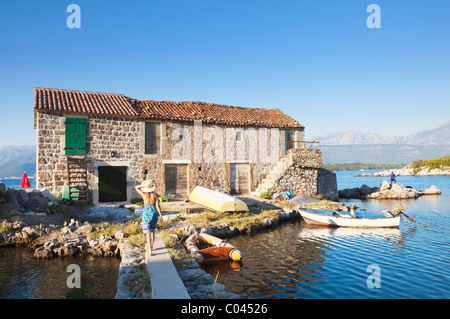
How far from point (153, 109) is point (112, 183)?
5632mm

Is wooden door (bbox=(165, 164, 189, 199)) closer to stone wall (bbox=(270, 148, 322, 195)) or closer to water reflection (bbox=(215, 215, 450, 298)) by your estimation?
stone wall (bbox=(270, 148, 322, 195))

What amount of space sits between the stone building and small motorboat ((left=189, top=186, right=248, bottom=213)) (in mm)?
3536

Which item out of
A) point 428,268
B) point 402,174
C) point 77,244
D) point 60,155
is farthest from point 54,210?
point 402,174

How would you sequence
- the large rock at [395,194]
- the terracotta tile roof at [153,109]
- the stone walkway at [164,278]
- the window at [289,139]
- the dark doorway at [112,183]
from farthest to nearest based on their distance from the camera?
the large rock at [395,194] → the window at [289,139] → the dark doorway at [112,183] → the terracotta tile roof at [153,109] → the stone walkway at [164,278]

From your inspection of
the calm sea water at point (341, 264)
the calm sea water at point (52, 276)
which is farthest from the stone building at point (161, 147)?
the calm sea water at point (341, 264)

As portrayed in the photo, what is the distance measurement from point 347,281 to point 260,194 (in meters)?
14.0

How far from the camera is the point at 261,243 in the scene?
41.5ft

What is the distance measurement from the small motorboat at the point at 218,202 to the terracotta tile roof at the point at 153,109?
19.6 ft

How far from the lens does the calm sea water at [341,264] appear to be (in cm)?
768

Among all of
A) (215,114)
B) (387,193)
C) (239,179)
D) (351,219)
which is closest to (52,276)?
(351,219)

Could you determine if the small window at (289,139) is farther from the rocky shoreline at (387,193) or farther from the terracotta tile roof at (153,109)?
the rocky shoreline at (387,193)

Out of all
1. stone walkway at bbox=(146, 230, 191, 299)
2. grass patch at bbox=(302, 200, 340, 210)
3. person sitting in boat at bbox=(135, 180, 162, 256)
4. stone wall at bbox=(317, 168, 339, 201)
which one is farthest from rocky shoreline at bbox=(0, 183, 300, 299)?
stone wall at bbox=(317, 168, 339, 201)

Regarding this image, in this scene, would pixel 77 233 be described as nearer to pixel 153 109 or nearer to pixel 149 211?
pixel 149 211

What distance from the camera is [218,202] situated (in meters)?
15.4
